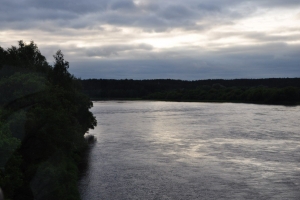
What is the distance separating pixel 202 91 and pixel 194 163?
4046 inches

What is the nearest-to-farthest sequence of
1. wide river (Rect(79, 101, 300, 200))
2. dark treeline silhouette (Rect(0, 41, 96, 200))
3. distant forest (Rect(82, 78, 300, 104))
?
1. dark treeline silhouette (Rect(0, 41, 96, 200))
2. wide river (Rect(79, 101, 300, 200))
3. distant forest (Rect(82, 78, 300, 104))

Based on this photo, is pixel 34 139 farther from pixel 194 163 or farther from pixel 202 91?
pixel 202 91

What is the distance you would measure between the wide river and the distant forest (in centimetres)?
5377

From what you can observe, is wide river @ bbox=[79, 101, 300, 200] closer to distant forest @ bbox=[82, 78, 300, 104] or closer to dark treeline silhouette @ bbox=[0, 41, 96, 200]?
dark treeline silhouette @ bbox=[0, 41, 96, 200]

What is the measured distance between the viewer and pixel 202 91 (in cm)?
13325

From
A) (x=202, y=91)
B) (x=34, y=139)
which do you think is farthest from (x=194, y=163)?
(x=202, y=91)

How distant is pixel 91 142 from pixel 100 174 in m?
15.9

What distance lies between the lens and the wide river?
23.9 m

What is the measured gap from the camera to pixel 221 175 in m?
27.8

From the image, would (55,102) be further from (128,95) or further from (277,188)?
(128,95)

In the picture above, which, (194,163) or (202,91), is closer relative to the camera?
(194,163)

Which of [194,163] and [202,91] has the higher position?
[202,91]

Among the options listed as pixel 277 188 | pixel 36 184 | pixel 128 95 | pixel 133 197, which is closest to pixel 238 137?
pixel 277 188

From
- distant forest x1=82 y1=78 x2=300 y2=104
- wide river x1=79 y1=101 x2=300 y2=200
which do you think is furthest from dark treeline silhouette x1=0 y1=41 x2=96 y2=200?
distant forest x1=82 y1=78 x2=300 y2=104
